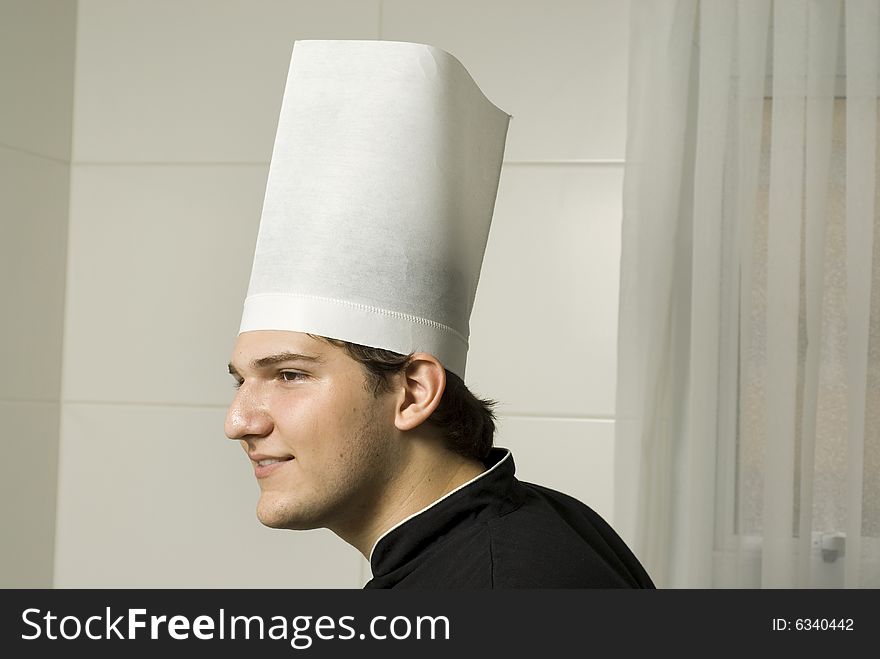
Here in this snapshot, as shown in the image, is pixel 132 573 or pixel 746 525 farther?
pixel 132 573

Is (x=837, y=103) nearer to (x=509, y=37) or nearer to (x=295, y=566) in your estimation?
(x=509, y=37)

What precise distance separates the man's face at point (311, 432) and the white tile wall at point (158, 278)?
2.93 ft

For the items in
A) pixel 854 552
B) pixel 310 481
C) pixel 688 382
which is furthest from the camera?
pixel 688 382

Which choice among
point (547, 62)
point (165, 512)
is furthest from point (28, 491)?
point (547, 62)

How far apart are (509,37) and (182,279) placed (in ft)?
2.58

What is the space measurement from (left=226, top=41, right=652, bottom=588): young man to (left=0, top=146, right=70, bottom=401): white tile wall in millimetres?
914

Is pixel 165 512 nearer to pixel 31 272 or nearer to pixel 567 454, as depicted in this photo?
pixel 31 272

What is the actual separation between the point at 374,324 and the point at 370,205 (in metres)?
0.13

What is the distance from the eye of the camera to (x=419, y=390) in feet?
3.56

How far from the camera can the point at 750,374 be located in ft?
5.86

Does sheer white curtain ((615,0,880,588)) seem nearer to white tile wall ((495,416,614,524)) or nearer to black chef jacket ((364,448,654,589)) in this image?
white tile wall ((495,416,614,524))

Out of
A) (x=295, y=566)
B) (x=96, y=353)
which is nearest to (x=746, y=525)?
(x=295, y=566)

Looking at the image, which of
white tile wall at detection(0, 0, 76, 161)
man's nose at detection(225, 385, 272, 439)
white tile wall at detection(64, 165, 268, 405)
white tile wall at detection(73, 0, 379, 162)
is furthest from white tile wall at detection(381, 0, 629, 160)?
man's nose at detection(225, 385, 272, 439)

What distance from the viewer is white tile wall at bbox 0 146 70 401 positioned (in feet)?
6.04
